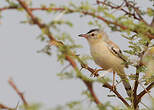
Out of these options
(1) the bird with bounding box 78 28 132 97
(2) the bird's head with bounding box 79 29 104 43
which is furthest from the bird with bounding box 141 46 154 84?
(2) the bird's head with bounding box 79 29 104 43

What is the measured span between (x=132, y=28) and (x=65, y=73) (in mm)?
434

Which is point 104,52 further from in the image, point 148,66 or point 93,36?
point 148,66

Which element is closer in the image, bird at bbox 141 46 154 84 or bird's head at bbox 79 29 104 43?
bird at bbox 141 46 154 84

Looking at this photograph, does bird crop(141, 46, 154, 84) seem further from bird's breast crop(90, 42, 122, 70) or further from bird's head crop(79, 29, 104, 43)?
bird's head crop(79, 29, 104, 43)

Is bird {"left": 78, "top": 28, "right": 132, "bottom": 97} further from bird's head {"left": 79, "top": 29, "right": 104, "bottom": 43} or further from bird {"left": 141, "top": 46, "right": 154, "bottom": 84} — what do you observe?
bird {"left": 141, "top": 46, "right": 154, "bottom": 84}

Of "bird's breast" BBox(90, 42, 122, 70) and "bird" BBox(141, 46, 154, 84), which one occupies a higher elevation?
"bird" BBox(141, 46, 154, 84)

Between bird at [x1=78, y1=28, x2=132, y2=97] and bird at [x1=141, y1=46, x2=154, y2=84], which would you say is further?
bird at [x1=78, y1=28, x2=132, y2=97]

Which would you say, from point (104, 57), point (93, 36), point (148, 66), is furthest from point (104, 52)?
point (148, 66)

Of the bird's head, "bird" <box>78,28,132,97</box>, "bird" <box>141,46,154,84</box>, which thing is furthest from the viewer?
the bird's head

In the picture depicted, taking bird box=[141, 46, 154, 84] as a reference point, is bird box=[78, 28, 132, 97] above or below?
below

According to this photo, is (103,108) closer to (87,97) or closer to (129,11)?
(87,97)

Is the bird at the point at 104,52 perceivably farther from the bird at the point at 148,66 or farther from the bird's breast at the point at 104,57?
the bird at the point at 148,66

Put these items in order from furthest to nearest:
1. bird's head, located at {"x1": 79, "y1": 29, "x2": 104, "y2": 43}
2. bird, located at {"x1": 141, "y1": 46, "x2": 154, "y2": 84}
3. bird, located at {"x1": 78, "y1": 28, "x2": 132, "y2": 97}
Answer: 1. bird's head, located at {"x1": 79, "y1": 29, "x2": 104, "y2": 43}
2. bird, located at {"x1": 78, "y1": 28, "x2": 132, "y2": 97}
3. bird, located at {"x1": 141, "y1": 46, "x2": 154, "y2": 84}

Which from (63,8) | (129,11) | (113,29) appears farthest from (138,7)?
(63,8)
